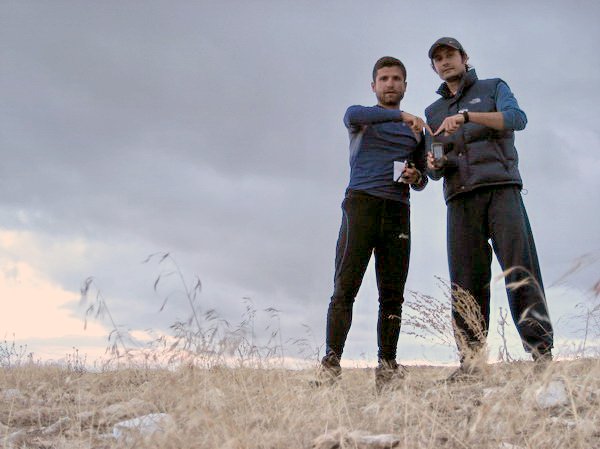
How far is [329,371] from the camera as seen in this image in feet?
17.3

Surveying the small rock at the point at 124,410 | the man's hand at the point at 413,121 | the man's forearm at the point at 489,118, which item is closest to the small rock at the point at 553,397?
the man's forearm at the point at 489,118

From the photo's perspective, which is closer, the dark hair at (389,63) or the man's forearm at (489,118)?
the man's forearm at (489,118)

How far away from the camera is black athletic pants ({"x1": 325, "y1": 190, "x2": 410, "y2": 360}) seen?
5.41m

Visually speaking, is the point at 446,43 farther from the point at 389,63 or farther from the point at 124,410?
the point at 124,410

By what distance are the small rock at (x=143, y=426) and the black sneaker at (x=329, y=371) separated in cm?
136

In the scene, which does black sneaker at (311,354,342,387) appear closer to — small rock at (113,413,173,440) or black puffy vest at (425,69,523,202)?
small rock at (113,413,173,440)

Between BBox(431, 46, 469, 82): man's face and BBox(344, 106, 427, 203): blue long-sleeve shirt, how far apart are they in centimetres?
56

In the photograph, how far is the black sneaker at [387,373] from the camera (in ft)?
17.7

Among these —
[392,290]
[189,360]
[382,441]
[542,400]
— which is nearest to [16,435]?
[189,360]

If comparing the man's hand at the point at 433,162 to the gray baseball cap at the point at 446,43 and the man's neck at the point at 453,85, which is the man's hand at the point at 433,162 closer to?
the man's neck at the point at 453,85

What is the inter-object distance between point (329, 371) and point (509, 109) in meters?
2.47

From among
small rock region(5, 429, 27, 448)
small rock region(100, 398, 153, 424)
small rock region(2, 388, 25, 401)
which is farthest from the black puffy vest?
small rock region(2, 388, 25, 401)

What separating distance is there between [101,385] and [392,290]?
11.2 feet

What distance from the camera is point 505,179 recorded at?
5395 mm
